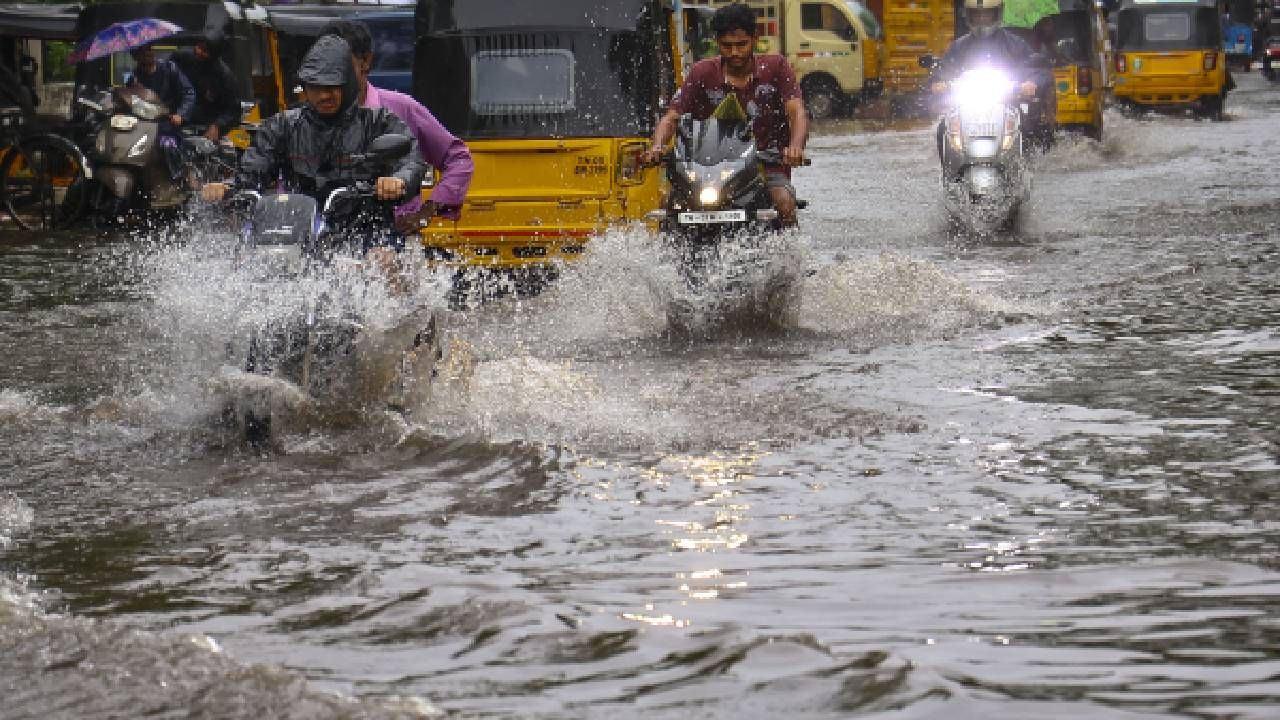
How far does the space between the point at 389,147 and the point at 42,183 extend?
13085 mm

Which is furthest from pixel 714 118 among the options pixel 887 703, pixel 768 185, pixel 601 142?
pixel 887 703

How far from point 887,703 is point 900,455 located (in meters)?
3.09

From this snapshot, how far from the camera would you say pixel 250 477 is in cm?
777

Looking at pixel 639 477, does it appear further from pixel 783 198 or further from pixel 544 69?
pixel 544 69

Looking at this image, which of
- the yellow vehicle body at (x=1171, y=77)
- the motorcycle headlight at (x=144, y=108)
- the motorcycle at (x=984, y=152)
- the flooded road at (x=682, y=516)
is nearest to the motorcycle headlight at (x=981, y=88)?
the motorcycle at (x=984, y=152)

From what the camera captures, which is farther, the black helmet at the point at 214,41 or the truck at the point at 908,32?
the truck at the point at 908,32

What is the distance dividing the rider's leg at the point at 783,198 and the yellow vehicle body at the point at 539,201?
320 cm

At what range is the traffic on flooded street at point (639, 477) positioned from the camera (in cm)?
511

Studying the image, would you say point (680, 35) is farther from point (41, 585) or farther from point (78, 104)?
point (41, 585)

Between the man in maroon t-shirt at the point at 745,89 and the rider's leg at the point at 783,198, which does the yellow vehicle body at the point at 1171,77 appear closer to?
the man in maroon t-shirt at the point at 745,89

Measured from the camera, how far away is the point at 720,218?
11625 millimetres

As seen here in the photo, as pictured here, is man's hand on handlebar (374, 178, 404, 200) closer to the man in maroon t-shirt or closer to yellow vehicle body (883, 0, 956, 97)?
the man in maroon t-shirt

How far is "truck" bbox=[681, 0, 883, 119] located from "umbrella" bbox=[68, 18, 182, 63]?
69.3ft

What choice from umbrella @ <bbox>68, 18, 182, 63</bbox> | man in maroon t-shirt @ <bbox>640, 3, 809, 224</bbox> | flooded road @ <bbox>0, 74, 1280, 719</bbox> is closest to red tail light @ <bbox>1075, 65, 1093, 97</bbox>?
umbrella @ <bbox>68, 18, 182, 63</bbox>
